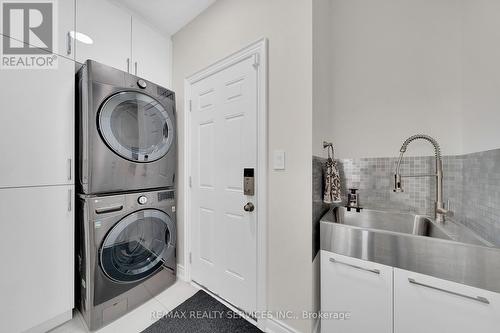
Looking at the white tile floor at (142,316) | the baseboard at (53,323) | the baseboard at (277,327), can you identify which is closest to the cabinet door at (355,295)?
the baseboard at (277,327)

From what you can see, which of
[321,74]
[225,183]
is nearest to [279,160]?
[225,183]

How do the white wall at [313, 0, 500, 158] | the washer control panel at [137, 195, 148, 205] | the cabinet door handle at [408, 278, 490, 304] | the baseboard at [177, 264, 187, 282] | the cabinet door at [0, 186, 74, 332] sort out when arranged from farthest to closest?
1. the baseboard at [177, 264, 187, 282]
2. the washer control panel at [137, 195, 148, 205]
3. the cabinet door at [0, 186, 74, 332]
4. the white wall at [313, 0, 500, 158]
5. the cabinet door handle at [408, 278, 490, 304]

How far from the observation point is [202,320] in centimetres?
145

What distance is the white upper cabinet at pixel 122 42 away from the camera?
1.51 meters

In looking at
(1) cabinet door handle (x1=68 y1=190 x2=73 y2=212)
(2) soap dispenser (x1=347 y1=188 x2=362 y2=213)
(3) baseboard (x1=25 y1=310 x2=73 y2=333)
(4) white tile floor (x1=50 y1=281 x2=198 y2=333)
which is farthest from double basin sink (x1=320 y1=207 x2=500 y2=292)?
(3) baseboard (x1=25 y1=310 x2=73 y2=333)

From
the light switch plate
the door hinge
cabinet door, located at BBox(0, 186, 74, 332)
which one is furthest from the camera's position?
the door hinge

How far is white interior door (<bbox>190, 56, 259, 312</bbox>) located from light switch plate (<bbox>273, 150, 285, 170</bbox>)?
0.59ft

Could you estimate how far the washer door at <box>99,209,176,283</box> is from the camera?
1.43 m

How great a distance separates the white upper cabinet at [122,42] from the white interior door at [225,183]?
0.53m

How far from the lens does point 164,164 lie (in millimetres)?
1827

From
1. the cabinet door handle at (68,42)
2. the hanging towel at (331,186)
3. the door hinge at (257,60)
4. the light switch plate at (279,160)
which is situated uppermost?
the cabinet door handle at (68,42)

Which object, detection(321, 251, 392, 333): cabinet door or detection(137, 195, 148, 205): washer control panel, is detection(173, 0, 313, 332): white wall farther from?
Answer: detection(137, 195, 148, 205): washer control panel

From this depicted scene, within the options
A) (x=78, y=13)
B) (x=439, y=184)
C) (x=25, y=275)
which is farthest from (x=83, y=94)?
(x=439, y=184)

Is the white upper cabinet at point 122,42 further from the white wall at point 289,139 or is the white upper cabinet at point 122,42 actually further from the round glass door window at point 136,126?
the white wall at point 289,139
